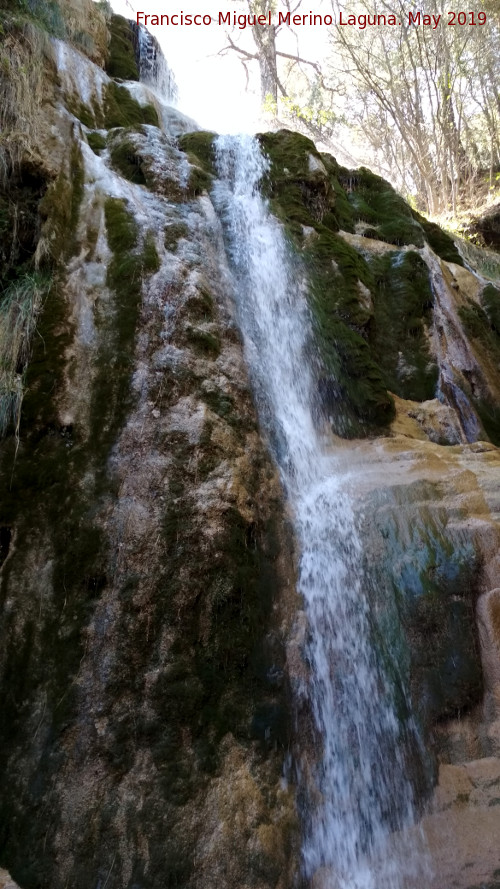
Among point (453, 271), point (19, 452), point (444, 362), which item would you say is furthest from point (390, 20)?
point (19, 452)

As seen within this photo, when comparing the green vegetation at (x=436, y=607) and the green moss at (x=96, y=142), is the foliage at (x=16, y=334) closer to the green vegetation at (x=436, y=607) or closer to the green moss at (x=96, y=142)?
the green moss at (x=96, y=142)

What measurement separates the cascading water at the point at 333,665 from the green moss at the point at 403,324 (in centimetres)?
156

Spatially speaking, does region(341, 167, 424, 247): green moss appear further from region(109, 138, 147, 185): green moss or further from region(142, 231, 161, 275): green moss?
region(142, 231, 161, 275): green moss

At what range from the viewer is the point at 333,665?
3.73 m

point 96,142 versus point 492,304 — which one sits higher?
point 96,142

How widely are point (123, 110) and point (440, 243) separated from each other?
5293 mm

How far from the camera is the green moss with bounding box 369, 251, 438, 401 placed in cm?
669

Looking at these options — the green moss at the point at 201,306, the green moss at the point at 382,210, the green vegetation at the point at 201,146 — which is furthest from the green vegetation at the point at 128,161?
the green moss at the point at 382,210

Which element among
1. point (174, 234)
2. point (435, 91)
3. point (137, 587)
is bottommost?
point (137, 587)

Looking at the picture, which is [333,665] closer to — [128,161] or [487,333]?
[128,161]

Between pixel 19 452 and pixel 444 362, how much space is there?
16.9 feet

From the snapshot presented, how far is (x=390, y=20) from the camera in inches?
546

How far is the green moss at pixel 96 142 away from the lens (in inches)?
236

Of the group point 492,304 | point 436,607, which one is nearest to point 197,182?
point 436,607
